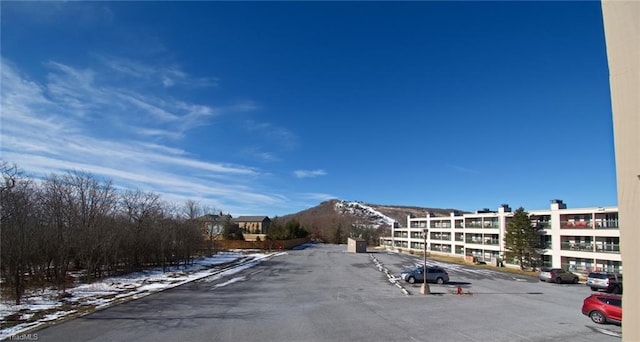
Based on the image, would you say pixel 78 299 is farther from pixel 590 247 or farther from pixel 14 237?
pixel 590 247

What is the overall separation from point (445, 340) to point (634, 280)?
12042 mm

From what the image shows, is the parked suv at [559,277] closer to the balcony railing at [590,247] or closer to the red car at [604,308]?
the balcony railing at [590,247]

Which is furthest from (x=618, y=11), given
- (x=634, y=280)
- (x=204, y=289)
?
(x=204, y=289)

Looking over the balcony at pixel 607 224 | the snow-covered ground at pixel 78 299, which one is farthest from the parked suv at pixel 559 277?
the snow-covered ground at pixel 78 299

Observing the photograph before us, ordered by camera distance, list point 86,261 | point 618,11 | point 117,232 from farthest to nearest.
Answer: point 117,232 < point 86,261 < point 618,11

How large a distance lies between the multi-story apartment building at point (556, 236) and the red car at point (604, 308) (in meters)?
10.9

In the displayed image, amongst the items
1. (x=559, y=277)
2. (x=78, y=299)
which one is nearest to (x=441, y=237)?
(x=559, y=277)

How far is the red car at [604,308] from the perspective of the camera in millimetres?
16594

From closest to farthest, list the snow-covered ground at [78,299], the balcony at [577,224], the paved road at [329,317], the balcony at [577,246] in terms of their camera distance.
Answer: the paved road at [329,317] → the snow-covered ground at [78,299] → the balcony at [577,246] → the balcony at [577,224]

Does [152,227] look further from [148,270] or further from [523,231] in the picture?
[523,231]

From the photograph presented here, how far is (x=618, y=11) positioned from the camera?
2.90 metres

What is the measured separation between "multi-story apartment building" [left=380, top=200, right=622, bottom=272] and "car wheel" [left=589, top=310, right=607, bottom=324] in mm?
11117

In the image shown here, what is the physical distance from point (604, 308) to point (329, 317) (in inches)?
493

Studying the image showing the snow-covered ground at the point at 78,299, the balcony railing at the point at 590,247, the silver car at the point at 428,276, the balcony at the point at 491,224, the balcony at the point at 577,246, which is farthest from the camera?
the balcony at the point at 491,224
